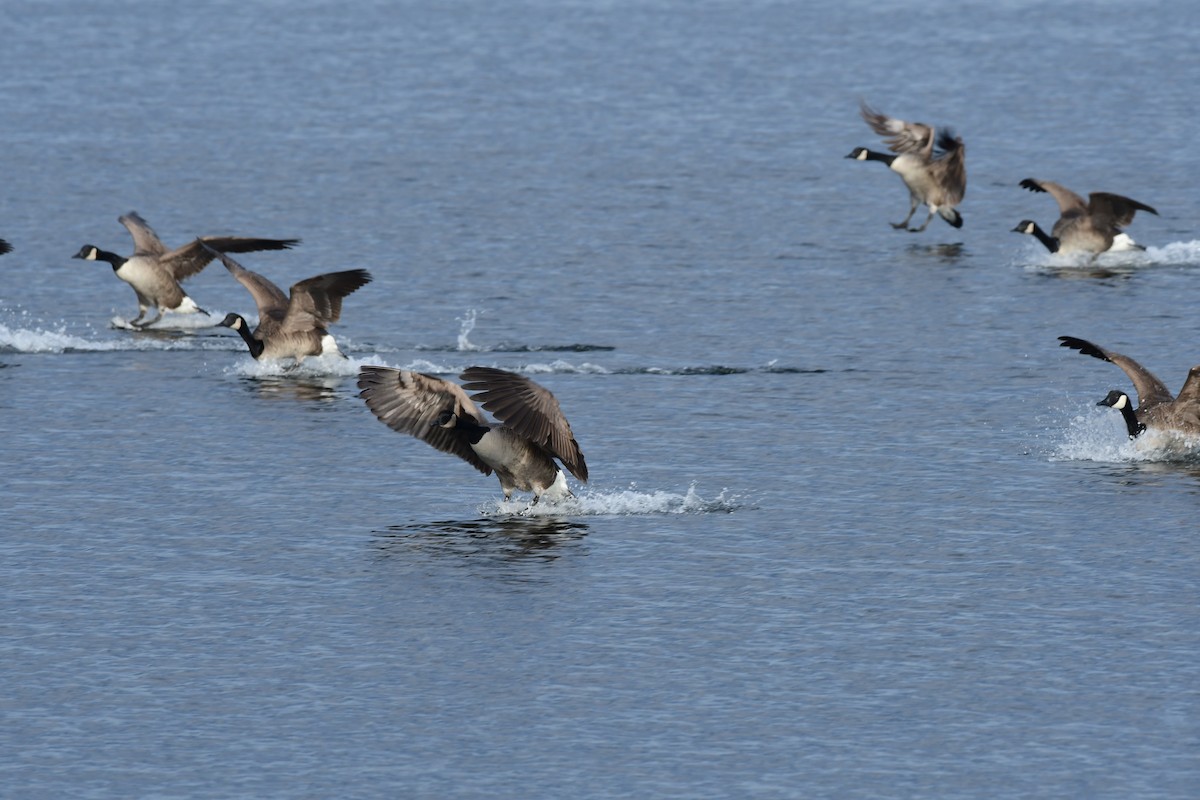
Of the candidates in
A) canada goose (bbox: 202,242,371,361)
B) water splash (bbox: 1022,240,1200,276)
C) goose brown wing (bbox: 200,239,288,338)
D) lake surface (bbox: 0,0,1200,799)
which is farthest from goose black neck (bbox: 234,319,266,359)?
water splash (bbox: 1022,240,1200,276)

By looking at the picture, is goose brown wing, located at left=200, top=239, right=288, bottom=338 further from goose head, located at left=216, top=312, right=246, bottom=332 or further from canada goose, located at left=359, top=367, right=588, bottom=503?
canada goose, located at left=359, top=367, right=588, bottom=503

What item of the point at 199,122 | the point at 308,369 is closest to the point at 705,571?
the point at 308,369

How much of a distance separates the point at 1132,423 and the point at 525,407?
619 centimetres

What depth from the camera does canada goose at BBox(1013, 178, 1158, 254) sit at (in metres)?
31.6

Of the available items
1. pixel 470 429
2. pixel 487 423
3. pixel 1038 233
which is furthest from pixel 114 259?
pixel 1038 233

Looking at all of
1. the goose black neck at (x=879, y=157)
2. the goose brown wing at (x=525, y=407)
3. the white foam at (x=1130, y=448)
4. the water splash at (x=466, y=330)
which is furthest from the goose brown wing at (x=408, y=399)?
the goose black neck at (x=879, y=157)

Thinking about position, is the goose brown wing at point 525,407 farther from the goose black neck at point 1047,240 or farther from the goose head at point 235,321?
the goose black neck at point 1047,240

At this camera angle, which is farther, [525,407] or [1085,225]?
[1085,225]

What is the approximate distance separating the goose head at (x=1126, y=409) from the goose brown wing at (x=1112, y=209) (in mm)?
11347

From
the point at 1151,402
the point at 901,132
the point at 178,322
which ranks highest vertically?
the point at 901,132

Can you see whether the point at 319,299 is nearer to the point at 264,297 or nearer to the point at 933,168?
the point at 264,297

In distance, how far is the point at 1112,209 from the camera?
31516mm

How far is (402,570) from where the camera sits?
53.7 ft

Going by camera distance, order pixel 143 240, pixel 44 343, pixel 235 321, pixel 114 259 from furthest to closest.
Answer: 1. pixel 143 240
2. pixel 114 259
3. pixel 44 343
4. pixel 235 321
